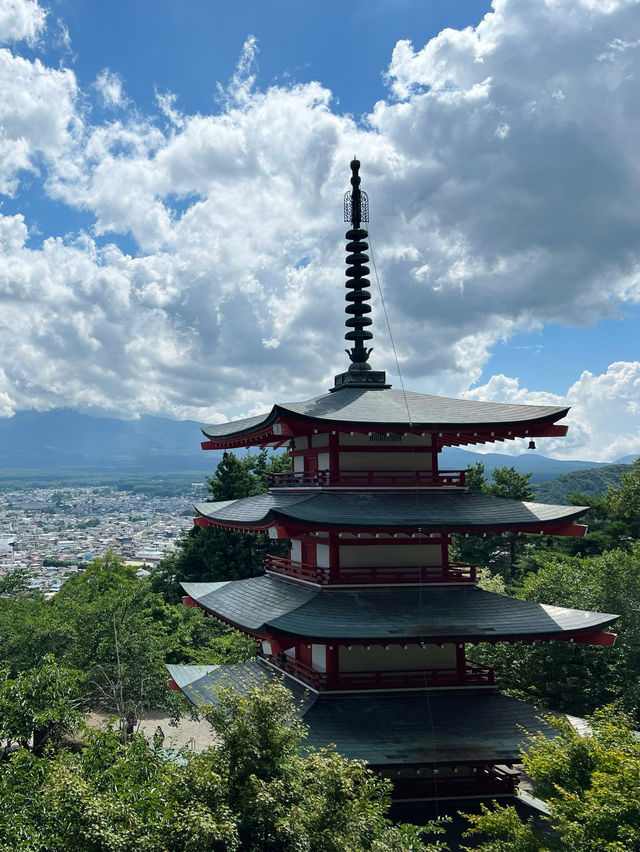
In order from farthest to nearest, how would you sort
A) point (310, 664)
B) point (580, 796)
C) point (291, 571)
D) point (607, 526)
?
point (607, 526) → point (291, 571) → point (310, 664) → point (580, 796)

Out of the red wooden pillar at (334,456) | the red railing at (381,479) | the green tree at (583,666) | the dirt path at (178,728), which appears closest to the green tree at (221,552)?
the dirt path at (178,728)

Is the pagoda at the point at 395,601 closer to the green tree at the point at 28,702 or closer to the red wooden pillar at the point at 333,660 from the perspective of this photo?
the red wooden pillar at the point at 333,660

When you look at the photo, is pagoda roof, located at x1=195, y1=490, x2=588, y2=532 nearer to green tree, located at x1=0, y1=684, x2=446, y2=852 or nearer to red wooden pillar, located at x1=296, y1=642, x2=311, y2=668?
red wooden pillar, located at x1=296, y1=642, x2=311, y2=668

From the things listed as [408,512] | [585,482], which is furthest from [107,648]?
[585,482]

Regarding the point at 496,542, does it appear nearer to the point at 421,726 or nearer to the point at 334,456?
the point at 334,456

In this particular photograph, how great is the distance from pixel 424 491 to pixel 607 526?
4255cm

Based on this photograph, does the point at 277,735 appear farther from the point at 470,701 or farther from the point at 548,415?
the point at 548,415

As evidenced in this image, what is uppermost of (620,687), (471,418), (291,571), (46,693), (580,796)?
(471,418)

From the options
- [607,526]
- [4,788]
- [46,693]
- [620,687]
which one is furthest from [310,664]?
[607,526]

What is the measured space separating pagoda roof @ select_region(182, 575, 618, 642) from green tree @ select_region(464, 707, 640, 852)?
267 cm

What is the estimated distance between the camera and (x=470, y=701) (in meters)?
17.0

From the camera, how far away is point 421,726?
619 inches

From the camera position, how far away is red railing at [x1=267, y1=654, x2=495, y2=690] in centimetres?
1681

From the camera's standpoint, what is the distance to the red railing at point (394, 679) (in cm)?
1681
